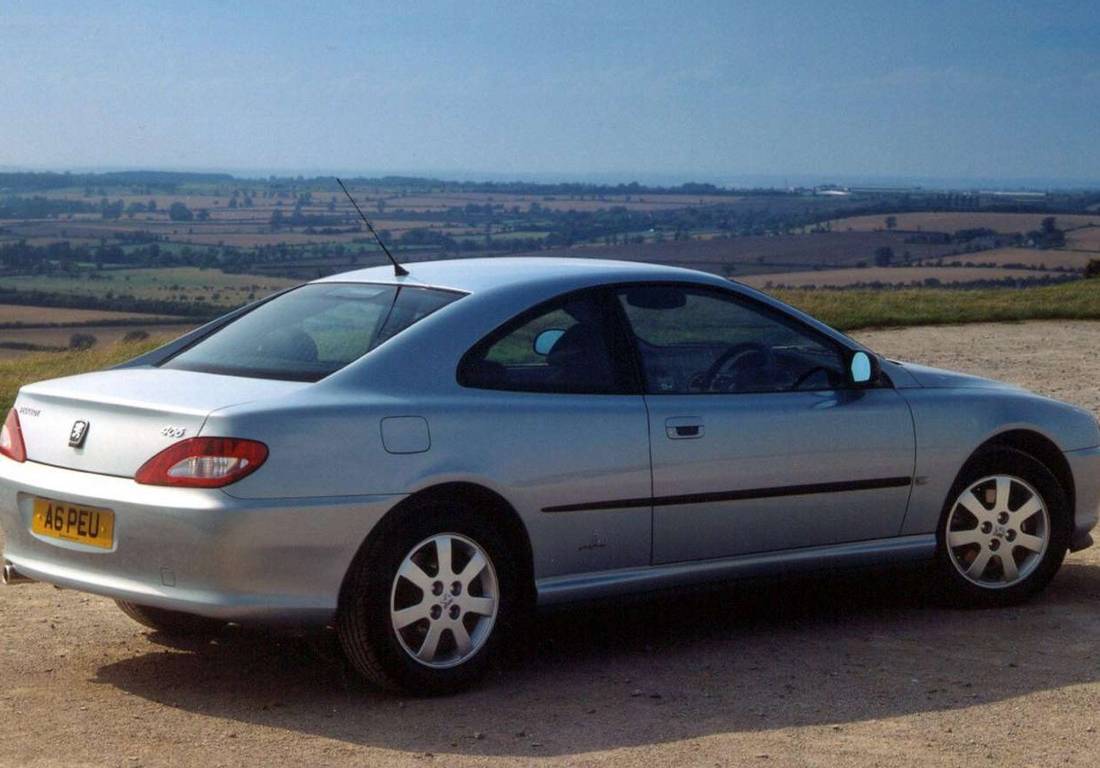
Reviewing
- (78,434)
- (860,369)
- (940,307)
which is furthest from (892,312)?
(78,434)

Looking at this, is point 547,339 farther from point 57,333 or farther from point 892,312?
point 57,333

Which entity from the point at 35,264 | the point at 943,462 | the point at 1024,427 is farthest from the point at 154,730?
the point at 35,264

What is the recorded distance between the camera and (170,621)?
6.27m

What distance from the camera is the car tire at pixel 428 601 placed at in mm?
5285

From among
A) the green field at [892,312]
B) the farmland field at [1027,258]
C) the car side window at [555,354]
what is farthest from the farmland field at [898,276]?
the car side window at [555,354]

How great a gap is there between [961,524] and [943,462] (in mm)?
329

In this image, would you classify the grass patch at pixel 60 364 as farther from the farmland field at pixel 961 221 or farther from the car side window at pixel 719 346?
the farmland field at pixel 961 221

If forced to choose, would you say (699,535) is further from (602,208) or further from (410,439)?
(602,208)

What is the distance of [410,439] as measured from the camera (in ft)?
17.6

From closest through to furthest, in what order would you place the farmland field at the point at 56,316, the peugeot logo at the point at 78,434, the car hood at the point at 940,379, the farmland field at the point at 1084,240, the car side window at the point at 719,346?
the peugeot logo at the point at 78,434
the car side window at the point at 719,346
the car hood at the point at 940,379
the farmland field at the point at 56,316
the farmland field at the point at 1084,240

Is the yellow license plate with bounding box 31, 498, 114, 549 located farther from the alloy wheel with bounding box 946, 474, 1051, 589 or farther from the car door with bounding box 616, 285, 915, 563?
the alloy wheel with bounding box 946, 474, 1051, 589

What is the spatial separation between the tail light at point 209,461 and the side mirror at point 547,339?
4.01 ft

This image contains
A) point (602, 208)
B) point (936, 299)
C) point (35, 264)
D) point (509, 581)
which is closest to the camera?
point (509, 581)

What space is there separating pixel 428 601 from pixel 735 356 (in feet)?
5.64
